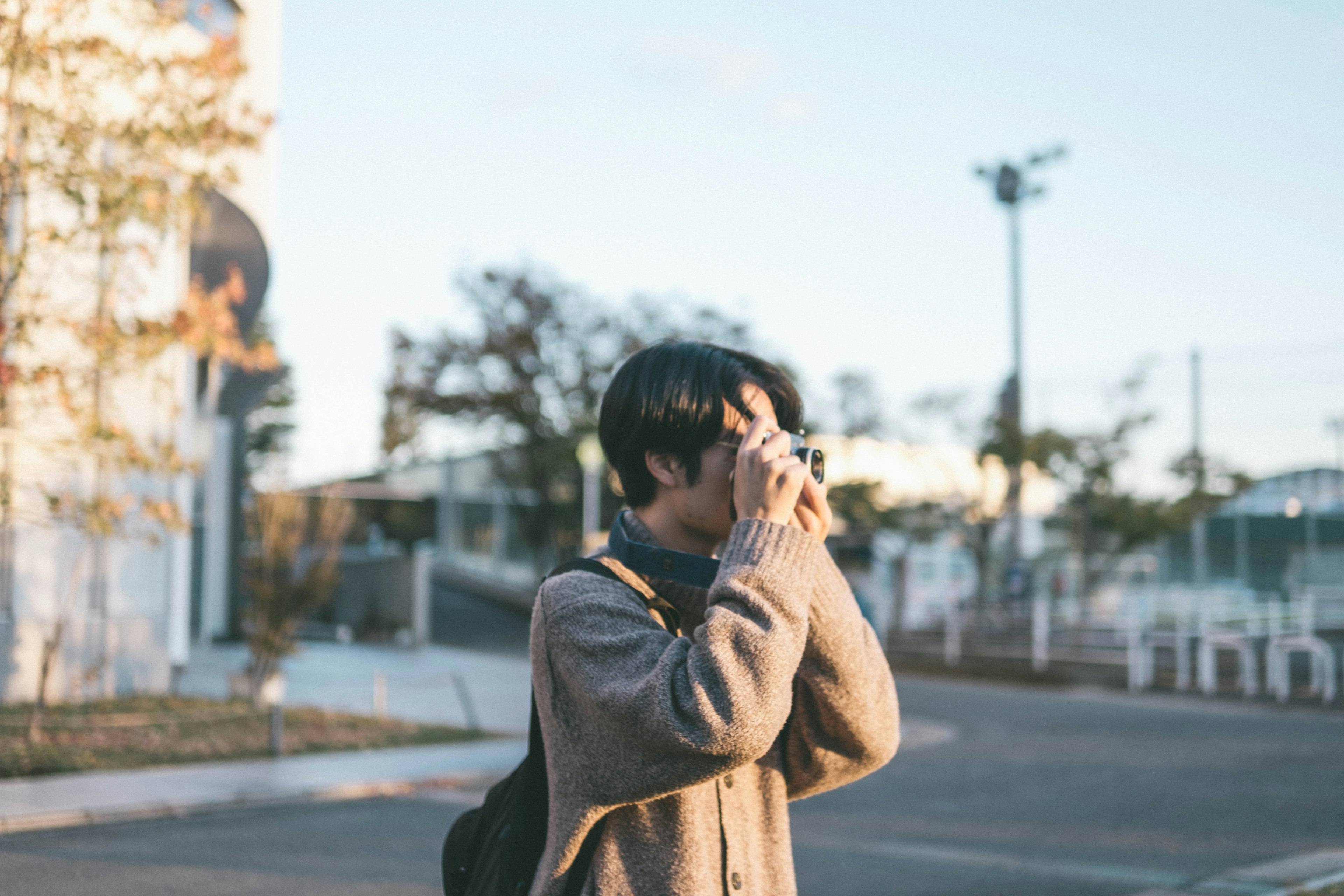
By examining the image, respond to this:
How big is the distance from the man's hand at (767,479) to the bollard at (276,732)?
32.3 ft

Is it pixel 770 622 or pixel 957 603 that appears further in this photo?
pixel 957 603

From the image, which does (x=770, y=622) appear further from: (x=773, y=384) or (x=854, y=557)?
(x=854, y=557)

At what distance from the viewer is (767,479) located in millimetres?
1706

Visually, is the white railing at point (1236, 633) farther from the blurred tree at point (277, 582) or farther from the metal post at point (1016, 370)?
the blurred tree at point (277, 582)

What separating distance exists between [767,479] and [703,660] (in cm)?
26

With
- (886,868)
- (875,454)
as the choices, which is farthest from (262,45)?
(875,454)

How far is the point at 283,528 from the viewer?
538 inches

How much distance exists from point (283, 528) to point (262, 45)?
6.63 metres

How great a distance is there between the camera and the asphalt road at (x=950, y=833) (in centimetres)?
649

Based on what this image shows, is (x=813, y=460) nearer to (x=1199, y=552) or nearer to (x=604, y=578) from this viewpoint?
(x=604, y=578)

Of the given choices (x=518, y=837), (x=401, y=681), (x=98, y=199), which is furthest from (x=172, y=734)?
(x=518, y=837)

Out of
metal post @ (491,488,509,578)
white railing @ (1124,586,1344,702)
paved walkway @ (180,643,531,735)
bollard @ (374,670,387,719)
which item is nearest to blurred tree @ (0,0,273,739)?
bollard @ (374,670,387,719)

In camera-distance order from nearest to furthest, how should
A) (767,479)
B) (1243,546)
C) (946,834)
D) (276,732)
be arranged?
1. (767,479)
2. (946,834)
3. (276,732)
4. (1243,546)

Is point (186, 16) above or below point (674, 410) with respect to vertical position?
above
